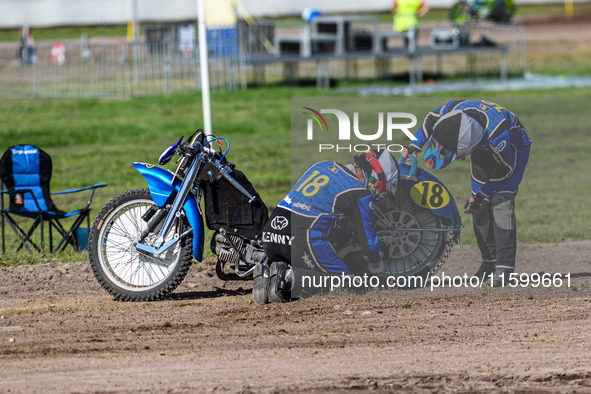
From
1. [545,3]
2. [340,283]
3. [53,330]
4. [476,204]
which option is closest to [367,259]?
[340,283]

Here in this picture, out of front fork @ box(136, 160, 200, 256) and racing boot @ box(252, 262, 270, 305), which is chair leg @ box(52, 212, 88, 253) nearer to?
front fork @ box(136, 160, 200, 256)

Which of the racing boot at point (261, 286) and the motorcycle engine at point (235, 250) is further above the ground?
the motorcycle engine at point (235, 250)

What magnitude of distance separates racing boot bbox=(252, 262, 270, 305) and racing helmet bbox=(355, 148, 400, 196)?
1080 millimetres

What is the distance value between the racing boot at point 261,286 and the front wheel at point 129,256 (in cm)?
62

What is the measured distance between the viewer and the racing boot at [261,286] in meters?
6.84

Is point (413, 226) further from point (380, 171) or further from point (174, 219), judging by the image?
point (174, 219)

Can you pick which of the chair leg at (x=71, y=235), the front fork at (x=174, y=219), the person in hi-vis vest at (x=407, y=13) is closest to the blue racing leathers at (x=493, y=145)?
the front fork at (x=174, y=219)

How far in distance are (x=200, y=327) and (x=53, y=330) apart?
1050mm

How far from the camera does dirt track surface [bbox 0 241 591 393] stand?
4.99 m

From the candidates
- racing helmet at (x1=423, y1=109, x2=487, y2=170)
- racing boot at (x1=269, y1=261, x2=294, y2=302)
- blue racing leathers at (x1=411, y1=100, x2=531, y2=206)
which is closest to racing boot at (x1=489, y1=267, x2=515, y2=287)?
blue racing leathers at (x1=411, y1=100, x2=531, y2=206)

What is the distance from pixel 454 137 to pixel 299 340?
7.31ft

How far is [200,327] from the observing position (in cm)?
624

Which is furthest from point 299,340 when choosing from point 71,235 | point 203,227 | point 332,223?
point 71,235

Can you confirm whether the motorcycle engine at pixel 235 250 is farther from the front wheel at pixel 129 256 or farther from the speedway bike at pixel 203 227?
the front wheel at pixel 129 256
